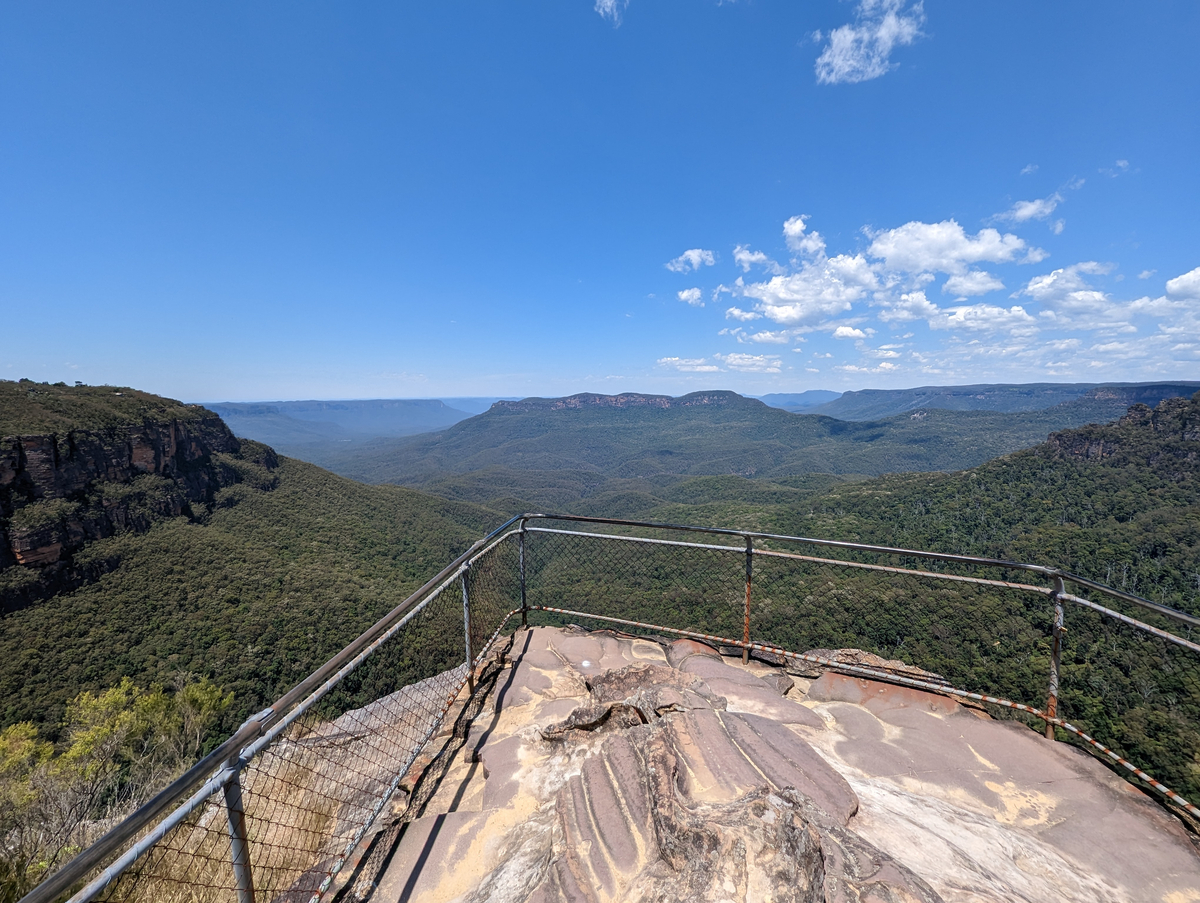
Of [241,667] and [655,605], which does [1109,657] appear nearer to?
[655,605]

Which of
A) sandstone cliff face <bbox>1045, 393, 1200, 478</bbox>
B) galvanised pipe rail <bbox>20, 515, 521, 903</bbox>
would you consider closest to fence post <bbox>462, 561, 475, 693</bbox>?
galvanised pipe rail <bbox>20, 515, 521, 903</bbox>

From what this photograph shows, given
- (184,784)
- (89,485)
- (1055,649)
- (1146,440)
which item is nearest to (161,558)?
(89,485)

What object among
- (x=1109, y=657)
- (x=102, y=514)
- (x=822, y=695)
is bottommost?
(x=1109, y=657)

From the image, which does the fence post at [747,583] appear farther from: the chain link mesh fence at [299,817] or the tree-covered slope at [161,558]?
the tree-covered slope at [161,558]

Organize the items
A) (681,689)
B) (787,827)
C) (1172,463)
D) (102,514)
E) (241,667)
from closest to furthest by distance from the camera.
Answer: (787,827) < (681,689) < (241,667) < (102,514) < (1172,463)

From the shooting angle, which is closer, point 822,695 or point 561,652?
point 822,695

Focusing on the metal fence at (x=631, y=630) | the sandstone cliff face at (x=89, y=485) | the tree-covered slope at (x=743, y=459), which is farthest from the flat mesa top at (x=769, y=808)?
the tree-covered slope at (x=743, y=459)

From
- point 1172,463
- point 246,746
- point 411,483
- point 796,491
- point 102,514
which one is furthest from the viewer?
point 411,483

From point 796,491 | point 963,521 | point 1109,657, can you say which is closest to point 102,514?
point 1109,657
